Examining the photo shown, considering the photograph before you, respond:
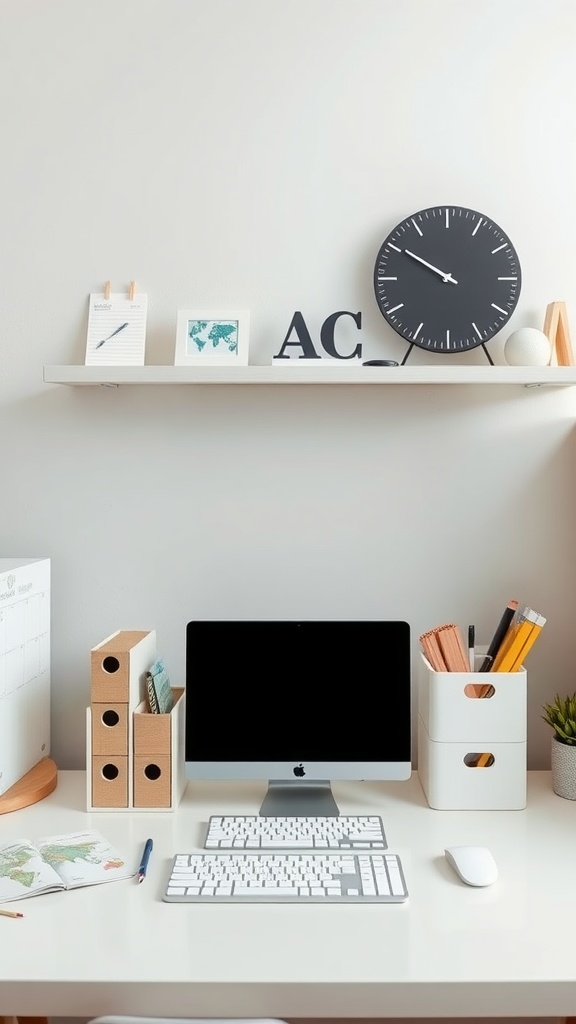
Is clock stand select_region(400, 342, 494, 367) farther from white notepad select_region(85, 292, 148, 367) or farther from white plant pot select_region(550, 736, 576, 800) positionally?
white plant pot select_region(550, 736, 576, 800)

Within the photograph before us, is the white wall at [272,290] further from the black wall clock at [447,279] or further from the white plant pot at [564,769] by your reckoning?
the white plant pot at [564,769]

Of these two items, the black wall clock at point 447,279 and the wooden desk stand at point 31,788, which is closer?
the wooden desk stand at point 31,788

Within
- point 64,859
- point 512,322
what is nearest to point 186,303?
point 512,322

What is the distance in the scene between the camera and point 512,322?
1789 millimetres

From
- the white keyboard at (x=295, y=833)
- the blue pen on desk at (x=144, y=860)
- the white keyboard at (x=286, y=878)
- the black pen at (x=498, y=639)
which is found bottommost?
the blue pen on desk at (x=144, y=860)

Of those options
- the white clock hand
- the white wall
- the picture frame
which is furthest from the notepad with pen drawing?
the white clock hand

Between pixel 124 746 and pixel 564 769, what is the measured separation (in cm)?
84

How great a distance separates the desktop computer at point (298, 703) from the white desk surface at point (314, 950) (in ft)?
0.63

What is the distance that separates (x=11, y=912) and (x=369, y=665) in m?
0.74

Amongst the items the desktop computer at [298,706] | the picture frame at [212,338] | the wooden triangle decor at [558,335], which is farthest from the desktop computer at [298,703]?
the wooden triangle decor at [558,335]

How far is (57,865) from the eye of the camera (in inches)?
51.9

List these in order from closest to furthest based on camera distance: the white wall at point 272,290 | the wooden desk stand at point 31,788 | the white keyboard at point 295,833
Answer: the white keyboard at point 295,833 → the wooden desk stand at point 31,788 → the white wall at point 272,290

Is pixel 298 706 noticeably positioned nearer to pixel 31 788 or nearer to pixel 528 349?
pixel 31 788

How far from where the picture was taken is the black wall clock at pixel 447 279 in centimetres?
173
